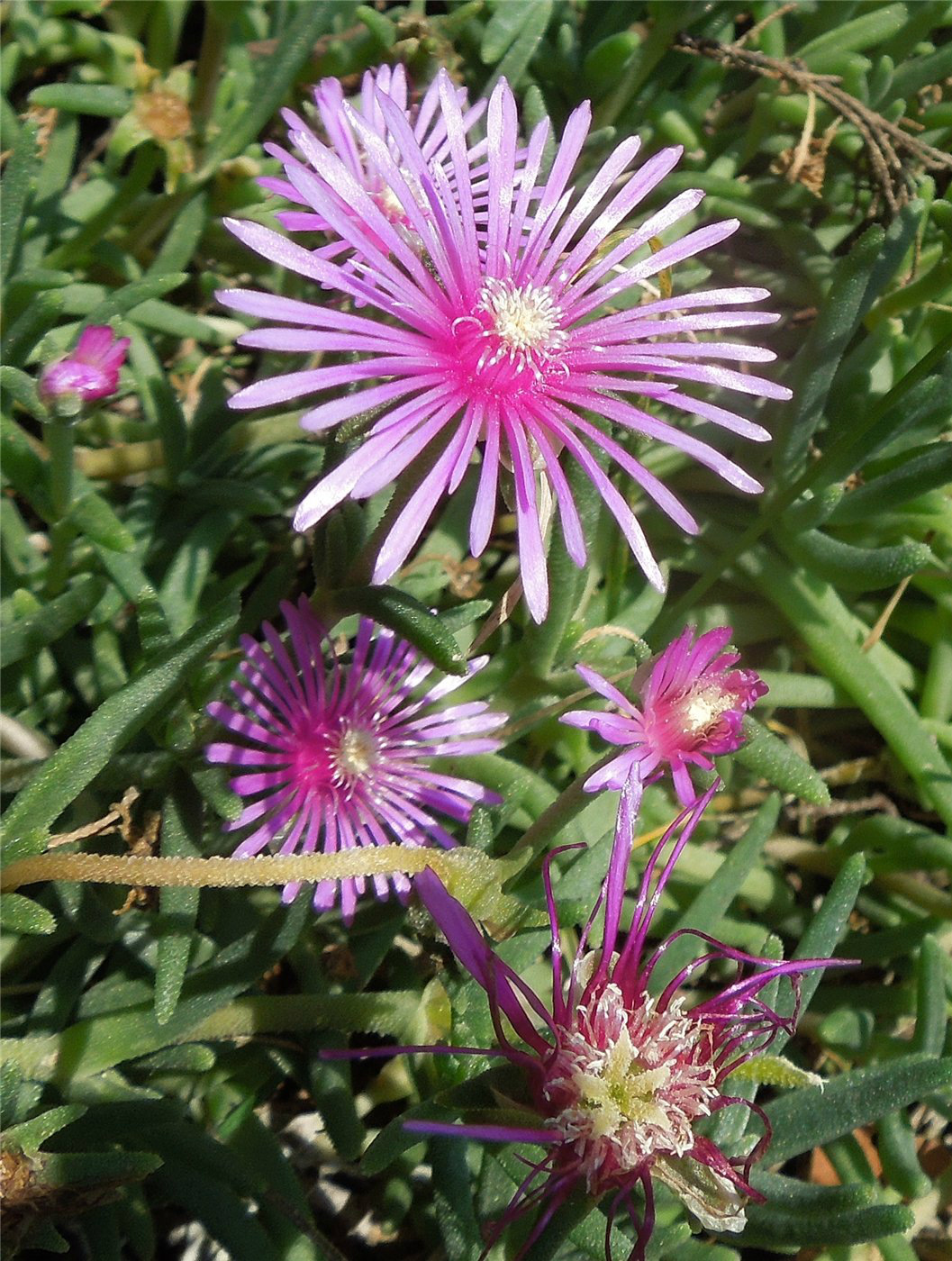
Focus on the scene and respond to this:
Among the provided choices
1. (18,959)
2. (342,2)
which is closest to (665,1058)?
(18,959)

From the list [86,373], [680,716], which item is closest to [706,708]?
[680,716]

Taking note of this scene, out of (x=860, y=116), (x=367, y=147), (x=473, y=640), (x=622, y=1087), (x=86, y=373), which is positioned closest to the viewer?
(x=622, y=1087)

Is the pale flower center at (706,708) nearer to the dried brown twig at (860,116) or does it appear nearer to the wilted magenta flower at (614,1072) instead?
the wilted magenta flower at (614,1072)

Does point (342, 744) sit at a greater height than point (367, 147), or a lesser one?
lesser

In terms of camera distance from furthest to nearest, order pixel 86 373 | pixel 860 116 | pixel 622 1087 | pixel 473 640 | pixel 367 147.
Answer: pixel 860 116
pixel 473 640
pixel 86 373
pixel 367 147
pixel 622 1087

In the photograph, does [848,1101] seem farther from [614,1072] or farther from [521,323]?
[521,323]

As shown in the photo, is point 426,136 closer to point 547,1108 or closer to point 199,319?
point 199,319
